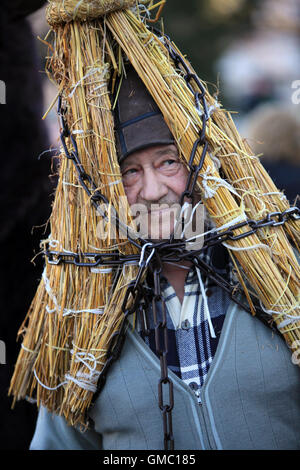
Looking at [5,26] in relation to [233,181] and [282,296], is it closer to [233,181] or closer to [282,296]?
[233,181]

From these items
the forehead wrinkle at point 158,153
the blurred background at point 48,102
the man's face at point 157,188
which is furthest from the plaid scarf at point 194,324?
the blurred background at point 48,102

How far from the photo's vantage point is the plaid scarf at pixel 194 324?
57.6 inches

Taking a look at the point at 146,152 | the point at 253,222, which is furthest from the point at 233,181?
the point at 146,152

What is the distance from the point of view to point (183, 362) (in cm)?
147

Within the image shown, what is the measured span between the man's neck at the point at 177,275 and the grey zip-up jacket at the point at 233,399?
0.69ft

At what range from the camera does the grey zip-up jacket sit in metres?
1.41

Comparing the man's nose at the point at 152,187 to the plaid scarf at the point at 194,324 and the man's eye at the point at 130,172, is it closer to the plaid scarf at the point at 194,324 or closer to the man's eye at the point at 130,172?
the man's eye at the point at 130,172

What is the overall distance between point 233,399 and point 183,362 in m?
0.19

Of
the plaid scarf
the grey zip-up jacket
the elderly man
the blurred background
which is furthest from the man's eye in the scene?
the grey zip-up jacket

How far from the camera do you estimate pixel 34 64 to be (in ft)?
7.24

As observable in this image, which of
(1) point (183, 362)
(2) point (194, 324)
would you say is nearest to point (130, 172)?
(2) point (194, 324)

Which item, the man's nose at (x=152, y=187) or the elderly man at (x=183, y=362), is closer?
the elderly man at (x=183, y=362)

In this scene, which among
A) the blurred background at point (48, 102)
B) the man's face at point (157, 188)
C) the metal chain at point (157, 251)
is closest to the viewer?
the metal chain at point (157, 251)

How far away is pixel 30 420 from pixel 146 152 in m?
1.57
